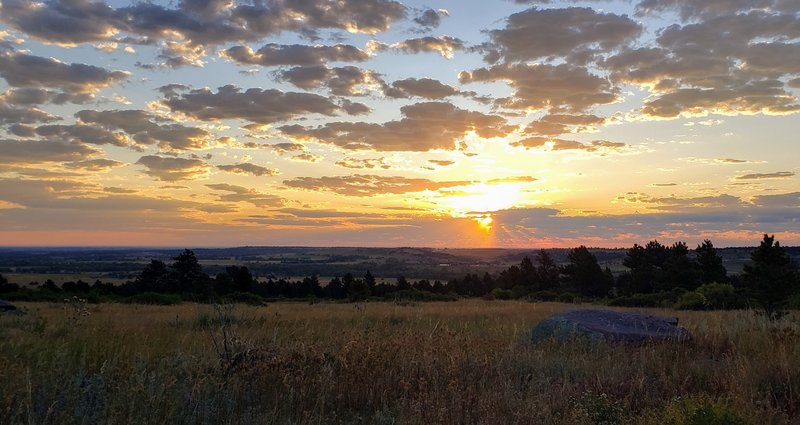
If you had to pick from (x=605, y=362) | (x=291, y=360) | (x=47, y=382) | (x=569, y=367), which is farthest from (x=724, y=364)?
(x=47, y=382)

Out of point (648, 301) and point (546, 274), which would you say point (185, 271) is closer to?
point (546, 274)

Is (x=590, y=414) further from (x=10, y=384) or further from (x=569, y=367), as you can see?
(x=10, y=384)

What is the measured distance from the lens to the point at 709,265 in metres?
44.5

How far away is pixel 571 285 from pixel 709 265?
1241 centimetres

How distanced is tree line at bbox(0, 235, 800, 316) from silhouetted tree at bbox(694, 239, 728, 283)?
0.22 feet

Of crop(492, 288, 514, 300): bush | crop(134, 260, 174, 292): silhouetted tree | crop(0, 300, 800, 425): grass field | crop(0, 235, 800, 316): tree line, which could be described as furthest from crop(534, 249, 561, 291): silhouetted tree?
crop(0, 300, 800, 425): grass field

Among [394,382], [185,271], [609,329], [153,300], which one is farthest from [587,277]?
[394,382]

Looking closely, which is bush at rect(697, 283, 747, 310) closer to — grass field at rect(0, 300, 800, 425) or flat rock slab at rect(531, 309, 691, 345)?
flat rock slab at rect(531, 309, 691, 345)

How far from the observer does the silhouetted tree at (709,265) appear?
44.1 m

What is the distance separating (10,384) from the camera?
4.88 metres

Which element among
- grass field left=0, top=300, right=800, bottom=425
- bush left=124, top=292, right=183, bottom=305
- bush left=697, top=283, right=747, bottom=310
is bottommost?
bush left=124, top=292, right=183, bottom=305

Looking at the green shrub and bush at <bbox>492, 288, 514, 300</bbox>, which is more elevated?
the green shrub

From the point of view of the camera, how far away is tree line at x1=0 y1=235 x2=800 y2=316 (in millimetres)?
29609

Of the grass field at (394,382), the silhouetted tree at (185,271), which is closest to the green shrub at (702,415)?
the grass field at (394,382)
